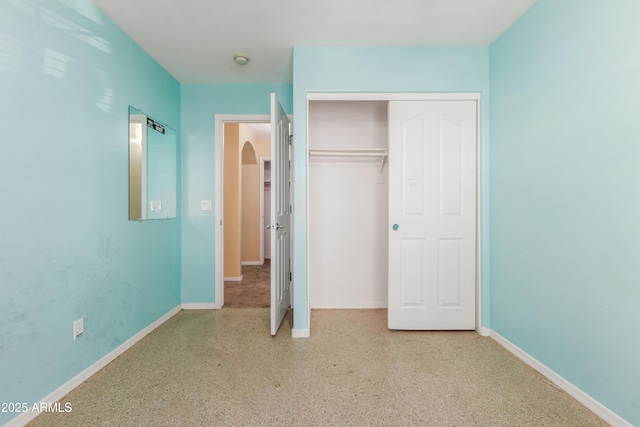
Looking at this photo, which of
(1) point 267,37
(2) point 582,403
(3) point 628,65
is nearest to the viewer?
(3) point 628,65

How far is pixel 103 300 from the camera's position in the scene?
200cm

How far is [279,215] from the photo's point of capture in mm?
2607

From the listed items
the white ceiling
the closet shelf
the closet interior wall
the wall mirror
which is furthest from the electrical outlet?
the closet shelf

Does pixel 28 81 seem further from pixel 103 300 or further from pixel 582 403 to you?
pixel 582 403

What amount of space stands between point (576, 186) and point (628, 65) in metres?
0.64

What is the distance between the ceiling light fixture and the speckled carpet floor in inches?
Result: 98.6

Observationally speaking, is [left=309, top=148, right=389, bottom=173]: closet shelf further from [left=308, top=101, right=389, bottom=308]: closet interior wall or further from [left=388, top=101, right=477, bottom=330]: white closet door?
[left=388, top=101, right=477, bottom=330]: white closet door

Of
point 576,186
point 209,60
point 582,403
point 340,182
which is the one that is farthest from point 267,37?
point 582,403

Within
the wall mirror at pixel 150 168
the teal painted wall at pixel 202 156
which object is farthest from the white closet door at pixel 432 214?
the wall mirror at pixel 150 168

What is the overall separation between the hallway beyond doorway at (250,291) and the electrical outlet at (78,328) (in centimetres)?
153

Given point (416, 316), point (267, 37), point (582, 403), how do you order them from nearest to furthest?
point (582, 403)
point (267, 37)
point (416, 316)

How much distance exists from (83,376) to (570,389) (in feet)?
9.95

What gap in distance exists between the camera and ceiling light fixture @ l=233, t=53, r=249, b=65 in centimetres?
257

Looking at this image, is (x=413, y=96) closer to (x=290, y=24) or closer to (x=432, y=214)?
(x=432, y=214)
